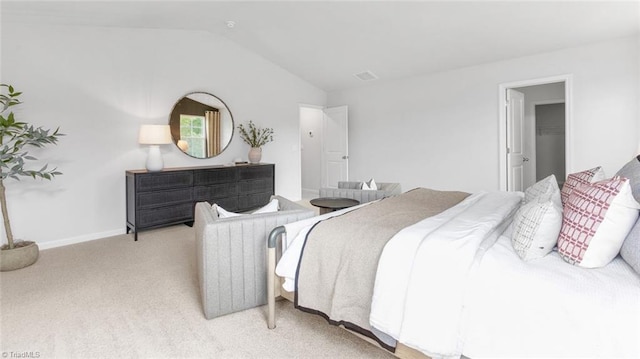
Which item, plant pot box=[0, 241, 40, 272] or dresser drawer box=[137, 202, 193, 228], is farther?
dresser drawer box=[137, 202, 193, 228]

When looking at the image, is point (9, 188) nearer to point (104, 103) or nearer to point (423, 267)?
point (104, 103)

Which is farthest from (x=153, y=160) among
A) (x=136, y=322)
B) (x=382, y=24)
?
(x=382, y=24)

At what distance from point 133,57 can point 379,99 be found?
13.3 ft

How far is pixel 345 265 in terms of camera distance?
1732 mm

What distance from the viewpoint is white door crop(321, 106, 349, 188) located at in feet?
22.2

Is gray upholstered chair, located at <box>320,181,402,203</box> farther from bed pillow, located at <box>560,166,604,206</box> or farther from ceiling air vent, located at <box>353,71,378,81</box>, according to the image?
ceiling air vent, located at <box>353,71,378,81</box>

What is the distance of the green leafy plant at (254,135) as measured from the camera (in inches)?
225

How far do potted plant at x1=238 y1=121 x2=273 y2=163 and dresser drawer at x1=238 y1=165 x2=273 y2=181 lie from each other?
0.21 meters

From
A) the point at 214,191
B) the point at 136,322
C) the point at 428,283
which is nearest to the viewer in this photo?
the point at 428,283

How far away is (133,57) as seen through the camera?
4.40m

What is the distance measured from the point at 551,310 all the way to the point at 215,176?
4.37m

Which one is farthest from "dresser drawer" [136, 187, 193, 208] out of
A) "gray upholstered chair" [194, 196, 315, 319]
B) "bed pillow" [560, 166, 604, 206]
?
"bed pillow" [560, 166, 604, 206]

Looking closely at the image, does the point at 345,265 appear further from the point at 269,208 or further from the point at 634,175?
the point at 634,175

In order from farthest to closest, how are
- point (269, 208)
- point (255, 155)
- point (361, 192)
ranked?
point (255, 155), point (361, 192), point (269, 208)
